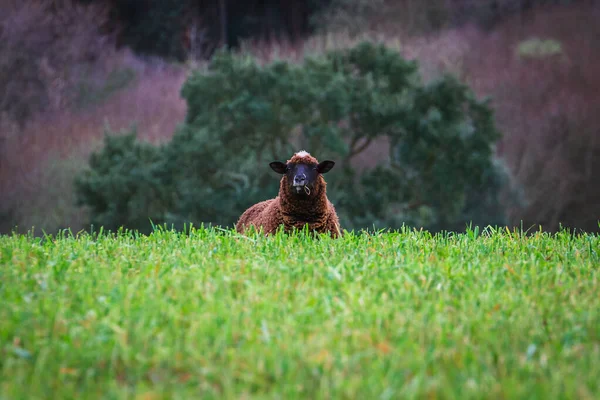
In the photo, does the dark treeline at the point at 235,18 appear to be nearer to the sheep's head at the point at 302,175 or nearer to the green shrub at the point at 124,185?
the green shrub at the point at 124,185

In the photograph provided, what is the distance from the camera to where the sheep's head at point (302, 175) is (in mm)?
8242

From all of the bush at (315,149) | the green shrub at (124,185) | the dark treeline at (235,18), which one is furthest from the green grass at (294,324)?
the dark treeline at (235,18)

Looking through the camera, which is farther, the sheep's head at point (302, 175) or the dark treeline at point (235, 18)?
the dark treeline at point (235, 18)

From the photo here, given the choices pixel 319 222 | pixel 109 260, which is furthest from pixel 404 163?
pixel 109 260

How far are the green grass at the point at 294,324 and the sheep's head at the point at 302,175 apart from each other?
1688mm

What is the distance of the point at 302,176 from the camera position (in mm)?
8266

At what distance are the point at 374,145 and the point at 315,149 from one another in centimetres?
379

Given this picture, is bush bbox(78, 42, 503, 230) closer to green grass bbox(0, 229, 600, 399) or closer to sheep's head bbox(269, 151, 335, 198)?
sheep's head bbox(269, 151, 335, 198)

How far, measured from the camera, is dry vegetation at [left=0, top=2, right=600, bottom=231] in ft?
84.0

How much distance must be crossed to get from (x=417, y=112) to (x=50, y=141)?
43.5 ft

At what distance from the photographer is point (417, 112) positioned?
2303 cm

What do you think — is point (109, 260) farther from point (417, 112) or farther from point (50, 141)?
point (50, 141)

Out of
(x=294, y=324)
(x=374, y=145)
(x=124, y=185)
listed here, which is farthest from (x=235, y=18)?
(x=294, y=324)

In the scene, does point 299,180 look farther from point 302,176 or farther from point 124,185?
point 124,185
